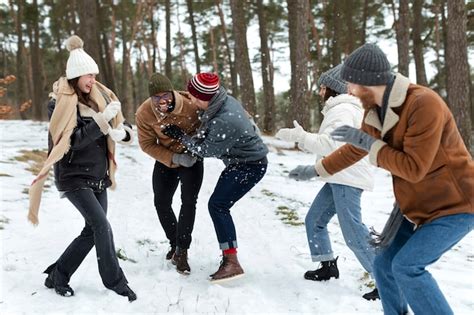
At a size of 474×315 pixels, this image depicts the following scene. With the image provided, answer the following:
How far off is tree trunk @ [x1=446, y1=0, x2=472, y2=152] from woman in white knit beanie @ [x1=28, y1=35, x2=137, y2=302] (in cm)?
928

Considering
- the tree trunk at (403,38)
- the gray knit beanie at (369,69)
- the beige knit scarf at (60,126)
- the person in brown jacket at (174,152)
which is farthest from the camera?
the tree trunk at (403,38)

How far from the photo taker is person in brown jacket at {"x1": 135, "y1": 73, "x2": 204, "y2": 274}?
4.34 metres

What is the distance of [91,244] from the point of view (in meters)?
3.93

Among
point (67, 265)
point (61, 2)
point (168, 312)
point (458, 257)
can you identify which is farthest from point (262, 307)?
point (61, 2)

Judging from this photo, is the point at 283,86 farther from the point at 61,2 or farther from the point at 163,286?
the point at 163,286

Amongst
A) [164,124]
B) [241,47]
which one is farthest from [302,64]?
A: [164,124]

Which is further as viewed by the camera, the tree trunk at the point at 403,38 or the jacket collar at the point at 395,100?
the tree trunk at the point at 403,38

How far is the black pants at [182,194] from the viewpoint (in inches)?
176

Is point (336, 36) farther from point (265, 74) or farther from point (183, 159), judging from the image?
point (183, 159)

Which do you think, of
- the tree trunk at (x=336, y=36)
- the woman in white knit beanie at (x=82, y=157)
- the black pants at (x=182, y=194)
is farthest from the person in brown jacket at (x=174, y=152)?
the tree trunk at (x=336, y=36)

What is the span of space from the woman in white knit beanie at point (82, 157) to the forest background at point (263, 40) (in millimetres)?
3622

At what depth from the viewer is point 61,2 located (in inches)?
901

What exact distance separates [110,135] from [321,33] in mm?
24021

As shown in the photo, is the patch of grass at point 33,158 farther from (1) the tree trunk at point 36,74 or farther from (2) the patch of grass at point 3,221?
(1) the tree trunk at point 36,74
